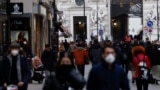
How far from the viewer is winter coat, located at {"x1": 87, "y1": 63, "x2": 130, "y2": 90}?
33.0ft

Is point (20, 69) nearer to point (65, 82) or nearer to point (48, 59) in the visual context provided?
point (65, 82)

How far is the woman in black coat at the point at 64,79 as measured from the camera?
9.84m

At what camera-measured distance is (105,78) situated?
10.1 meters

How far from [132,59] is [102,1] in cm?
8155

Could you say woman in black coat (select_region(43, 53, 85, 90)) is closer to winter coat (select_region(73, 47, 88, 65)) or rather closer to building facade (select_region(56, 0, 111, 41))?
winter coat (select_region(73, 47, 88, 65))

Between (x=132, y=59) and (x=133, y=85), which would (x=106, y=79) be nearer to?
A: (x=132, y=59)

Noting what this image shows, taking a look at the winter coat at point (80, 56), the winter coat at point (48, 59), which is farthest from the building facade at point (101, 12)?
the winter coat at point (48, 59)

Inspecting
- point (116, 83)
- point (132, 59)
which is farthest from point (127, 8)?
point (116, 83)

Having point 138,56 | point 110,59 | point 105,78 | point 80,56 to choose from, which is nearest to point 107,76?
point 105,78

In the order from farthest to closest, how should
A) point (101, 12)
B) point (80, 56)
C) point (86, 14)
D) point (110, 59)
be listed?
point (86, 14) → point (101, 12) → point (80, 56) → point (110, 59)

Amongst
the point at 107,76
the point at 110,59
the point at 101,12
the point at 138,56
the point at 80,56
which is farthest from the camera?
the point at 101,12

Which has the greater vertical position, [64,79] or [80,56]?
[64,79]

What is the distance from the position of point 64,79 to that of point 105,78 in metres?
0.66

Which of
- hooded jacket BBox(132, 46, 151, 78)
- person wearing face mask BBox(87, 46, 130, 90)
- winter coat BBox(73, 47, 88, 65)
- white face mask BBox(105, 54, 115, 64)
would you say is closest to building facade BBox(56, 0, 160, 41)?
winter coat BBox(73, 47, 88, 65)
